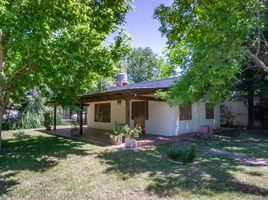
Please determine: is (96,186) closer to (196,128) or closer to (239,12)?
(239,12)

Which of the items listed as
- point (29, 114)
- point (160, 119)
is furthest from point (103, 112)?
point (29, 114)

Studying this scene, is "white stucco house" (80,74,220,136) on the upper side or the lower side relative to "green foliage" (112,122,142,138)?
upper

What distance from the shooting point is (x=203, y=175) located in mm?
5809

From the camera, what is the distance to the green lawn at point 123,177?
4.66 m

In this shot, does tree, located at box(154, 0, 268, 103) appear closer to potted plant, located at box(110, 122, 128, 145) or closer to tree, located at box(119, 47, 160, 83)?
potted plant, located at box(110, 122, 128, 145)

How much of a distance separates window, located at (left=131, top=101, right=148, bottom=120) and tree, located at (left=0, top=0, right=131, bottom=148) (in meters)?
4.80

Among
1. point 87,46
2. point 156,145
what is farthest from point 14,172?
point 156,145

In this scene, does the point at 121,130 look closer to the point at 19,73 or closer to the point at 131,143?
the point at 131,143

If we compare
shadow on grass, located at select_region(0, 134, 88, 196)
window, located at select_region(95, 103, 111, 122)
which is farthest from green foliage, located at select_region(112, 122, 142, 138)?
window, located at select_region(95, 103, 111, 122)

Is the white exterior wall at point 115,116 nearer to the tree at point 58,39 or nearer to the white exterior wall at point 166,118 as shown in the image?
the white exterior wall at point 166,118

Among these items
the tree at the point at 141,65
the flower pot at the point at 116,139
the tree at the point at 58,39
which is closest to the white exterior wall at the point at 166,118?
the flower pot at the point at 116,139

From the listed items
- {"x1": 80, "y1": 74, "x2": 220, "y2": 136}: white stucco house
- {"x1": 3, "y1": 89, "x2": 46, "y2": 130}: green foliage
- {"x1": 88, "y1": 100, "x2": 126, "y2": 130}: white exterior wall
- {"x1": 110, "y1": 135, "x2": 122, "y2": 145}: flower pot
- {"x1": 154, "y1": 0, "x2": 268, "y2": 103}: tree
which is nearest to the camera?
{"x1": 154, "y1": 0, "x2": 268, "y2": 103}: tree

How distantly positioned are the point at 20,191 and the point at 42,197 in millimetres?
678

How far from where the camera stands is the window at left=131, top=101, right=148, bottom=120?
44.8 feet
